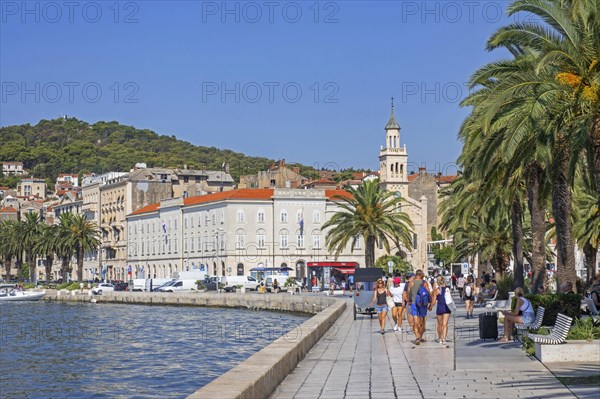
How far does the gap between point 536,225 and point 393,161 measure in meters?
108

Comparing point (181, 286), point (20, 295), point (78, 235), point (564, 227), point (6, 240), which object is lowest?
point (20, 295)

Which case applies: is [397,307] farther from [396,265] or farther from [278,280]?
[396,265]

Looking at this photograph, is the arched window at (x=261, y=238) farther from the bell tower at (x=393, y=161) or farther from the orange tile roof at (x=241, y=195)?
the bell tower at (x=393, y=161)

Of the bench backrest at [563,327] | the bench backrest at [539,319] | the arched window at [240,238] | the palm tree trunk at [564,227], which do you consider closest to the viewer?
the bench backrest at [563,327]

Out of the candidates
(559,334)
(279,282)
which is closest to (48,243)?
(279,282)

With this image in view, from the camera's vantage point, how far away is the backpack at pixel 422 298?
84.6 feet

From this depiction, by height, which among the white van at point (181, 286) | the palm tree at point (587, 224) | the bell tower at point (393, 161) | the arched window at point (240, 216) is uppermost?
the bell tower at point (393, 161)

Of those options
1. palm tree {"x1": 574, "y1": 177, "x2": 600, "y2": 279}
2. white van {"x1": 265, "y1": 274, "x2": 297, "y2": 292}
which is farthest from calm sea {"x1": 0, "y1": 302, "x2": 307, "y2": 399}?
white van {"x1": 265, "y1": 274, "x2": 297, "y2": 292}

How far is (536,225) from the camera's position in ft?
121

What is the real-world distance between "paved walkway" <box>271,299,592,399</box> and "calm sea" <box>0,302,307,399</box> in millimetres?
1757

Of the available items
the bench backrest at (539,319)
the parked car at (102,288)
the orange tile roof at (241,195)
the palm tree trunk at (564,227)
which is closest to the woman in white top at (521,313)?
the bench backrest at (539,319)

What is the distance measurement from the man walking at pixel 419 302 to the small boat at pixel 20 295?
9163 centimetres

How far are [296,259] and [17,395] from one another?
319 feet

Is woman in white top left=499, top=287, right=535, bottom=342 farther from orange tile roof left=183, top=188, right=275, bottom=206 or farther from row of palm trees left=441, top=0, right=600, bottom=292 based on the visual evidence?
orange tile roof left=183, top=188, right=275, bottom=206
